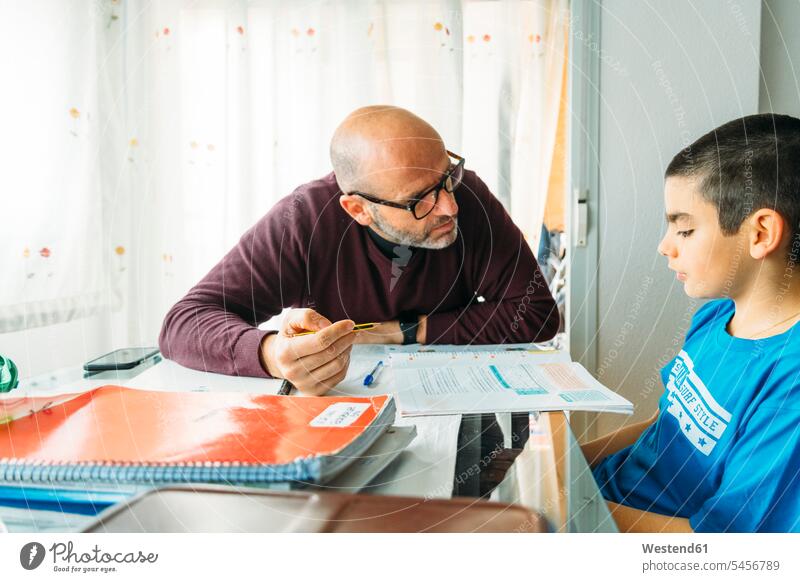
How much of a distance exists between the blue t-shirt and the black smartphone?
21.1 inches

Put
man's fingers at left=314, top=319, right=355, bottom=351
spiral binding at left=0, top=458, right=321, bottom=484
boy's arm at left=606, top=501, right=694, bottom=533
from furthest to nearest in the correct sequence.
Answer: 1. man's fingers at left=314, top=319, right=355, bottom=351
2. boy's arm at left=606, top=501, right=694, bottom=533
3. spiral binding at left=0, top=458, right=321, bottom=484

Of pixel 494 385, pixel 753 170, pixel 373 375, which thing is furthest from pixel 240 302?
pixel 753 170

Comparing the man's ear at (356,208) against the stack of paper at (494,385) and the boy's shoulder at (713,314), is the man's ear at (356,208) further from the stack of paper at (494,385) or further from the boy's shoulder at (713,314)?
the boy's shoulder at (713,314)

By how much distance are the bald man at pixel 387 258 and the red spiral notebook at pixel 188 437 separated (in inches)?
10.1

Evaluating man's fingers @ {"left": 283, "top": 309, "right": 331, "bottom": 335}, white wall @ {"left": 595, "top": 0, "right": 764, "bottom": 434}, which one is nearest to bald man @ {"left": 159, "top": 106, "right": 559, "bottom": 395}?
man's fingers @ {"left": 283, "top": 309, "right": 331, "bottom": 335}

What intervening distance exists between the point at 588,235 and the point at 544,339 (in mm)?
266

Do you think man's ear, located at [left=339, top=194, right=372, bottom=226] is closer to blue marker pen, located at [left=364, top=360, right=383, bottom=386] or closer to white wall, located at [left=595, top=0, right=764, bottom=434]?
blue marker pen, located at [left=364, top=360, right=383, bottom=386]

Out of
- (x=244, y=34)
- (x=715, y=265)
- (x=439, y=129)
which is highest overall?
(x=244, y=34)

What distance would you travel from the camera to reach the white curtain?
0.84 m

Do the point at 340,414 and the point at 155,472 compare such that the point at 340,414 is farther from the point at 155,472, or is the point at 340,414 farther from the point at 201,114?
the point at 201,114

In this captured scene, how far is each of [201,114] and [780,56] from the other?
3.14ft

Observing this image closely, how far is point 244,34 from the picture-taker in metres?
0.84
